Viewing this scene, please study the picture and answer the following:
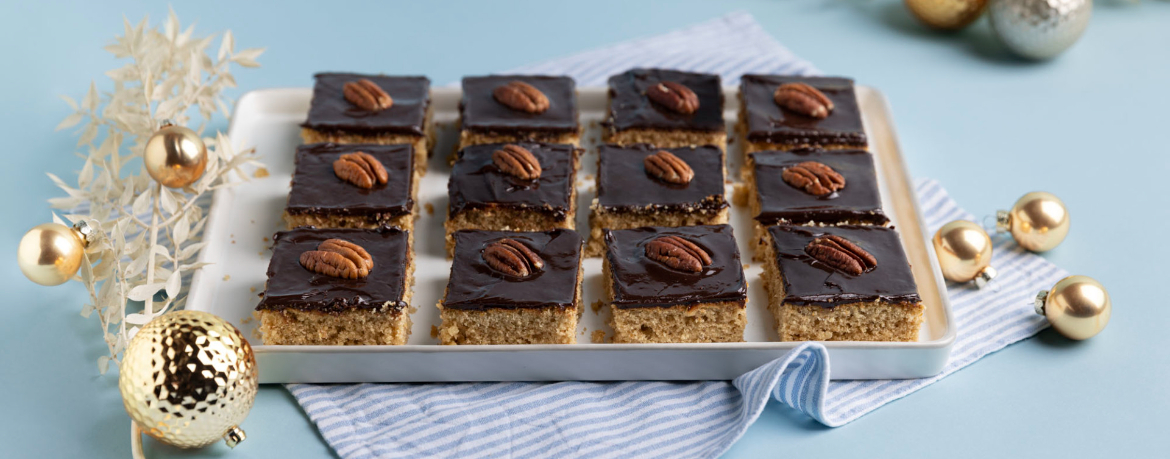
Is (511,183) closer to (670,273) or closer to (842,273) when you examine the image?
(670,273)

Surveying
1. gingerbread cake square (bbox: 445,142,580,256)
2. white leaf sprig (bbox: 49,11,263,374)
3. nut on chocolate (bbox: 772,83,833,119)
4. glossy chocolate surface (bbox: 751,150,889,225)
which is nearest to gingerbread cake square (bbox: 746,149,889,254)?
glossy chocolate surface (bbox: 751,150,889,225)

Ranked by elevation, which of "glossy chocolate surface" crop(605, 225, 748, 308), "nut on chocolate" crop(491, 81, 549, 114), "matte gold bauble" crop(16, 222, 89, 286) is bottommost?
"matte gold bauble" crop(16, 222, 89, 286)

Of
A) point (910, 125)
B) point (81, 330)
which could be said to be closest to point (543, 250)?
point (81, 330)

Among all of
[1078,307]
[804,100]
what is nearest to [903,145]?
[804,100]

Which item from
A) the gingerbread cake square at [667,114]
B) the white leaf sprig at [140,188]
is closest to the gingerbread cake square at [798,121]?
the gingerbread cake square at [667,114]

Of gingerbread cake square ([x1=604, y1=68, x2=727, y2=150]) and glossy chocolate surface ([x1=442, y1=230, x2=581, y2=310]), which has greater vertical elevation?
gingerbread cake square ([x1=604, y1=68, x2=727, y2=150])

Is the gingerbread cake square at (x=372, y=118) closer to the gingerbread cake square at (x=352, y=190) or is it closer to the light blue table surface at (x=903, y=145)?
the gingerbread cake square at (x=352, y=190)

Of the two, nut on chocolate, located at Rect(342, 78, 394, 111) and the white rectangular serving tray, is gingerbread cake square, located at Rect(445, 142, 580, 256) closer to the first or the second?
the white rectangular serving tray
